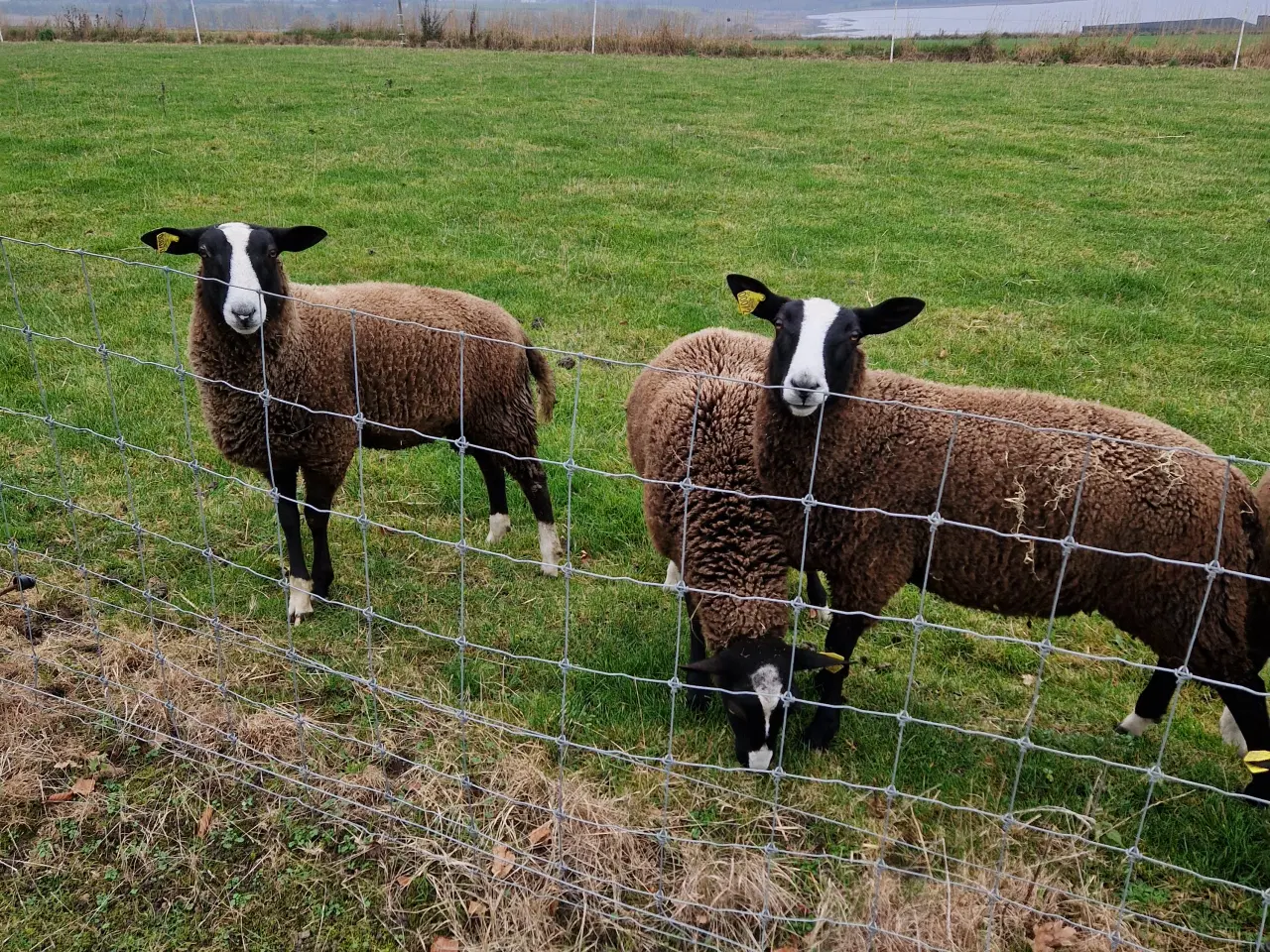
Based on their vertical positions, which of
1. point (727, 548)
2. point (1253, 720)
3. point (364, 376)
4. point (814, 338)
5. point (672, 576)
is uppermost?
point (814, 338)

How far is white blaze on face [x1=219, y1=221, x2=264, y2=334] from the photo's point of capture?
12.6 ft

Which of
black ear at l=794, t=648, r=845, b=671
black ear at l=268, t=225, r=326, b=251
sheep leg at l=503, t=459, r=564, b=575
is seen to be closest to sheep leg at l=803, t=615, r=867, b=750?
black ear at l=794, t=648, r=845, b=671

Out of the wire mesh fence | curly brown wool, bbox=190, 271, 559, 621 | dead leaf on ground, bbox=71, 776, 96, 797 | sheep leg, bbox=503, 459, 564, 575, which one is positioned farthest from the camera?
sheep leg, bbox=503, 459, 564, 575

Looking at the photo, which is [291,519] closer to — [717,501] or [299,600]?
[299,600]

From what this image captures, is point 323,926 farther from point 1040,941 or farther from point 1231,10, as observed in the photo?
point 1231,10

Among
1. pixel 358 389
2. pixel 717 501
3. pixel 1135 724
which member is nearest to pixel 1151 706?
pixel 1135 724

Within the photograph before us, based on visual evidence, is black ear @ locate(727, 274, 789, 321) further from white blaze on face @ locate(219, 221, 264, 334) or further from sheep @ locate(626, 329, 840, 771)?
white blaze on face @ locate(219, 221, 264, 334)

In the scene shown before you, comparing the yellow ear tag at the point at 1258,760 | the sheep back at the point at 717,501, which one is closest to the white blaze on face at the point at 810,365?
the sheep back at the point at 717,501

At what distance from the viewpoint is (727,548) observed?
3.70 meters

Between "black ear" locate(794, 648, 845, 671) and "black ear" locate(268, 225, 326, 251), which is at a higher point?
"black ear" locate(268, 225, 326, 251)

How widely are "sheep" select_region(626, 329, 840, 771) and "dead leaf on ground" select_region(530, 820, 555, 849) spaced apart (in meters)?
0.77

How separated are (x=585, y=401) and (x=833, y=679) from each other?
309 centimetres

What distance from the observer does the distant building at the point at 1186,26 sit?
29.5 m

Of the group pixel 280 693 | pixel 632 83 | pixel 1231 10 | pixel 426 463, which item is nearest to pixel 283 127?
pixel 632 83
